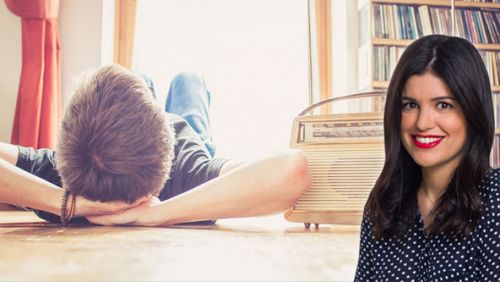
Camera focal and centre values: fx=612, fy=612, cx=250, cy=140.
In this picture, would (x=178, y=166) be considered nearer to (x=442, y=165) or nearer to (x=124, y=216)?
(x=124, y=216)

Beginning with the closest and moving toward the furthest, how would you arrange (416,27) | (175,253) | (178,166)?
(175,253) → (178,166) → (416,27)

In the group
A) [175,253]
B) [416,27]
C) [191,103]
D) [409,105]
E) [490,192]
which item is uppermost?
[416,27]

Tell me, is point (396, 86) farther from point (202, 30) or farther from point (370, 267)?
point (202, 30)

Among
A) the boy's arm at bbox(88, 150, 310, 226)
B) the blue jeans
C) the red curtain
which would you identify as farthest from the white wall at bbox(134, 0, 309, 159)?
the boy's arm at bbox(88, 150, 310, 226)

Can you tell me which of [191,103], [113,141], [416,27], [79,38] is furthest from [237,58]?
[113,141]

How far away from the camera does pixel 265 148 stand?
89.0 inches

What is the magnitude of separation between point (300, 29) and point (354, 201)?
140cm

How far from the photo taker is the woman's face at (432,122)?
0.67 m

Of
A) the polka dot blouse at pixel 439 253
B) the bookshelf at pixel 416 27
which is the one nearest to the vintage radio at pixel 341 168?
the polka dot blouse at pixel 439 253

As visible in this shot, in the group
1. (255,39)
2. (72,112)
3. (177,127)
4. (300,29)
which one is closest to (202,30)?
(255,39)

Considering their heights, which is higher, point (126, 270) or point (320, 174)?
point (320, 174)

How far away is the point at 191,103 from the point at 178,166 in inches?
23.3

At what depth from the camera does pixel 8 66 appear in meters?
1.96

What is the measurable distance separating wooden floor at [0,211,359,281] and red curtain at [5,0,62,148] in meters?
0.50
